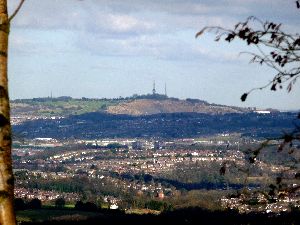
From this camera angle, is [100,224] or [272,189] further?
[100,224]

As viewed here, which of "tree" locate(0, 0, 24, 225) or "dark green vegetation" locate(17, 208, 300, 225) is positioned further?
"dark green vegetation" locate(17, 208, 300, 225)

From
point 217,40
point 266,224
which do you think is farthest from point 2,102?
point 266,224

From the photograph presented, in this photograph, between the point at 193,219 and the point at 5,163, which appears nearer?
the point at 5,163

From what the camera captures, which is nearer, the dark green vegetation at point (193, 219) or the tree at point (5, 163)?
the tree at point (5, 163)

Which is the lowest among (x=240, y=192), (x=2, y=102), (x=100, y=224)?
(x=100, y=224)

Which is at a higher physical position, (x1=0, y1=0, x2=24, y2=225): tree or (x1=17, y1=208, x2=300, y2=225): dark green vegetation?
(x1=0, y1=0, x2=24, y2=225): tree

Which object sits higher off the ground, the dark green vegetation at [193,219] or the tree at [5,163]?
the tree at [5,163]

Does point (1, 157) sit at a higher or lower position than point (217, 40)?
lower

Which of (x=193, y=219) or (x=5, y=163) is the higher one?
(x=5, y=163)

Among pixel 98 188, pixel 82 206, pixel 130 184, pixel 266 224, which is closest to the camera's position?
pixel 266 224

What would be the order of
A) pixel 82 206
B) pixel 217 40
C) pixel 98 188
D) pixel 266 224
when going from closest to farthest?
pixel 217 40 < pixel 266 224 < pixel 82 206 < pixel 98 188

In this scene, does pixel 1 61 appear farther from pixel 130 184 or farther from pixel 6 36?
pixel 130 184
